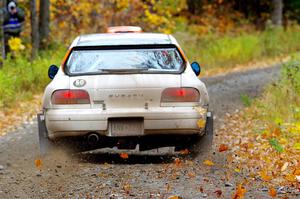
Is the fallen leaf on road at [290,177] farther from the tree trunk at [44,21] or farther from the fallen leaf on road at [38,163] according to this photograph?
the tree trunk at [44,21]

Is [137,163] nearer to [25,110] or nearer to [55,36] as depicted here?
[25,110]

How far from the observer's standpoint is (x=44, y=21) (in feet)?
75.0

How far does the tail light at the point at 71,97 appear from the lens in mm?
8766

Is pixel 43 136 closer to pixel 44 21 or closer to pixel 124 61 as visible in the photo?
pixel 124 61

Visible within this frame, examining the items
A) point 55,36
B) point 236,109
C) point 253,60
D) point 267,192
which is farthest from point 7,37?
point 267,192

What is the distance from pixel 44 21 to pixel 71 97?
14.4 m

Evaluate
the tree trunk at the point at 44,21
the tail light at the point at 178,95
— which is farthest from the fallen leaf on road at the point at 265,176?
the tree trunk at the point at 44,21

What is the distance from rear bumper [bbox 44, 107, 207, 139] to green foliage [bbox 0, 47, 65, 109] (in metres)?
6.03

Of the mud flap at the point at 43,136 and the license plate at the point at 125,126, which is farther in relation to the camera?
the mud flap at the point at 43,136

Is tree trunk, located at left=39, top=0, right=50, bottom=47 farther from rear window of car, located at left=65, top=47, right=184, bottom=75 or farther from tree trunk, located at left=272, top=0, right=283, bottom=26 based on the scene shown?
tree trunk, located at left=272, top=0, right=283, bottom=26

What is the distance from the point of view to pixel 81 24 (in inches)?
970

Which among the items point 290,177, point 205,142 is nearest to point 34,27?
point 205,142

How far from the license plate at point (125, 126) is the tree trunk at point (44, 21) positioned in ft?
45.5

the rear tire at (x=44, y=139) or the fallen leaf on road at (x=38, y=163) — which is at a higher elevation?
the rear tire at (x=44, y=139)
